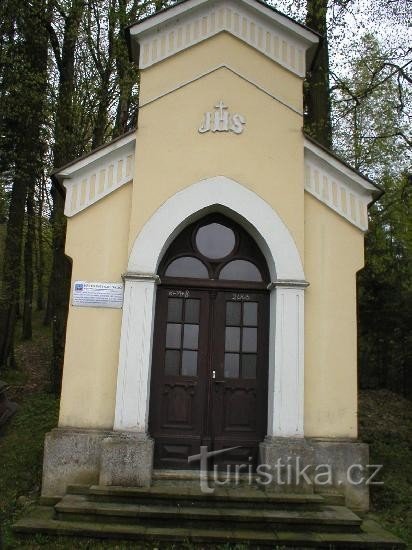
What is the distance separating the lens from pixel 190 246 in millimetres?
8148

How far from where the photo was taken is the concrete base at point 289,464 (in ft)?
22.7

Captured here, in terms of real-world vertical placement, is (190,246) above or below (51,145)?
below

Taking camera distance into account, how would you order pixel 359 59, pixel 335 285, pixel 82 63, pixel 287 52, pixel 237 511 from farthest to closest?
1. pixel 82 63
2. pixel 359 59
3. pixel 287 52
4. pixel 335 285
5. pixel 237 511

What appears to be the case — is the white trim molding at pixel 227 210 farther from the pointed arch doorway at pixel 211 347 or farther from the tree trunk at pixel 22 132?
the tree trunk at pixel 22 132

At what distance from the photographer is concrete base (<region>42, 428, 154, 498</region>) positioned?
687cm

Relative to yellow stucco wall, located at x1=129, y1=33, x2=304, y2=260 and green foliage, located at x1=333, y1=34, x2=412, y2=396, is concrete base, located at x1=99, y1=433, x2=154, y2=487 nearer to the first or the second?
yellow stucco wall, located at x1=129, y1=33, x2=304, y2=260

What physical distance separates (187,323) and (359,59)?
341 inches

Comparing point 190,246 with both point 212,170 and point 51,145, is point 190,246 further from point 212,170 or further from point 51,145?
point 51,145

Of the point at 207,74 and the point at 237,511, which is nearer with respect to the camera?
the point at 237,511

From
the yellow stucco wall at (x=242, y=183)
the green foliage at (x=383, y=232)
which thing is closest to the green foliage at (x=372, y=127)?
the green foliage at (x=383, y=232)

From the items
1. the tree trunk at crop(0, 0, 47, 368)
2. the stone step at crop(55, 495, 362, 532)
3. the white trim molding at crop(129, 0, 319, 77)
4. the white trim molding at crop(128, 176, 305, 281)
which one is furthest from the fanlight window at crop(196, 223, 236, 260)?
the tree trunk at crop(0, 0, 47, 368)

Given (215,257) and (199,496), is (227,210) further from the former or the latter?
(199,496)

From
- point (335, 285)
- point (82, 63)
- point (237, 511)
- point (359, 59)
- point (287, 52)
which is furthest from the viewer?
point (82, 63)

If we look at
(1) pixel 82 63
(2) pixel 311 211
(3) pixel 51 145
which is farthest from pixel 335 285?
(1) pixel 82 63
